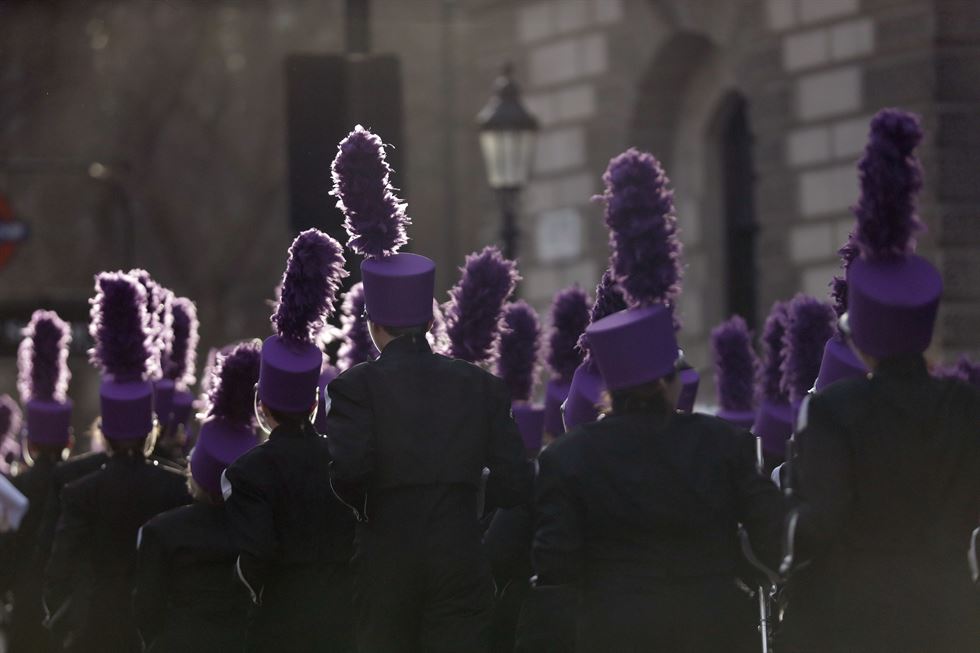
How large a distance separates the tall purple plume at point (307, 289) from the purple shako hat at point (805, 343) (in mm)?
1700

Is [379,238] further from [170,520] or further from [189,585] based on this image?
[189,585]

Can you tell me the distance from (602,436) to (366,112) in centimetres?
467

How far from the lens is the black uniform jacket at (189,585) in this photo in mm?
8312

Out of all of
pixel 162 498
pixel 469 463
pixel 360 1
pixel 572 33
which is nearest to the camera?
pixel 469 463

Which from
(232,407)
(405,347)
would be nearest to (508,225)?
(232,407)

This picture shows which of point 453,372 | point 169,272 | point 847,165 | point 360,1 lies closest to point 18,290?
point 169,272

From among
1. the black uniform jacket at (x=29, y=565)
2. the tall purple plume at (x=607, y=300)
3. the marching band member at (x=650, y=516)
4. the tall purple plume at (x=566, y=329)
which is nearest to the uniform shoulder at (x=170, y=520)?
the tall purple plume at (x=607, y=300)

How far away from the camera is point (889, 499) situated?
5988 mm

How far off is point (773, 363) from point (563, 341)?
0.88 m

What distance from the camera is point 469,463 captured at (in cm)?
728

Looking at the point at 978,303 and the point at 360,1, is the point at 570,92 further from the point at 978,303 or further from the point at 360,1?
the point at 360,1

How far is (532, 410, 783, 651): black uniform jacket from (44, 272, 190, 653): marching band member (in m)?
3.42

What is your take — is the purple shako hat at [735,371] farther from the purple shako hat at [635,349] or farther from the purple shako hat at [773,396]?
the purple shako hat at [635,349]

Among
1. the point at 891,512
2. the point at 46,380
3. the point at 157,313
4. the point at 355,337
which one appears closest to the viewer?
the point at 891,512
